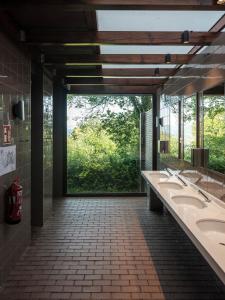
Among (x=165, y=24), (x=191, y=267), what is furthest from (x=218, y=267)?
(x=165, y=24)

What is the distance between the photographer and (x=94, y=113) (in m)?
7.30

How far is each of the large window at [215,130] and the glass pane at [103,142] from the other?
3.61m

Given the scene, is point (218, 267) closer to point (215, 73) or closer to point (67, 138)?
point (215, 73)

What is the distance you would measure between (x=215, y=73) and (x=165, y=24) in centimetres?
73

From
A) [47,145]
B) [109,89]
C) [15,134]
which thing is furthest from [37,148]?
[109,89]

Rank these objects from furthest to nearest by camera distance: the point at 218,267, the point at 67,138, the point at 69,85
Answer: the point at 67,138
the point at 69,85
the point at 218,267

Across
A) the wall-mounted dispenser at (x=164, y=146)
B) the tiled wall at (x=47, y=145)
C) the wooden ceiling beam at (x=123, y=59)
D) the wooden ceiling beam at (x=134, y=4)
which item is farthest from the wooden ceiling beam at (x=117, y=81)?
the wooden ceiling beam at (x=134, y=4)

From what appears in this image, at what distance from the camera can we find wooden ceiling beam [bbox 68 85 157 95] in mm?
7047

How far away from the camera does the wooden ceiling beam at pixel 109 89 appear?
7047 millimetres

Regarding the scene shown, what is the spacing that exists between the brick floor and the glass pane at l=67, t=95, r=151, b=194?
6.29 feet

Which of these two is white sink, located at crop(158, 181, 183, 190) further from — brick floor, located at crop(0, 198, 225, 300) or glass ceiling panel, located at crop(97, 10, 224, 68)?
glass ceiling panel, located at crop(97, 10, 224, 68)

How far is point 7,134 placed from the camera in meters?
3.21

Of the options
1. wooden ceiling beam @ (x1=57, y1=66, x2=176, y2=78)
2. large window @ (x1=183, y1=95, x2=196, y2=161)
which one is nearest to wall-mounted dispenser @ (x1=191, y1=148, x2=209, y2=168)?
large window @ (x1=183, y1=95, x2=196, y2=161)

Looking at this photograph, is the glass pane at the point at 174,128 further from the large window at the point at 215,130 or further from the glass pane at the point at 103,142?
the glass pane at the point at 103,142
